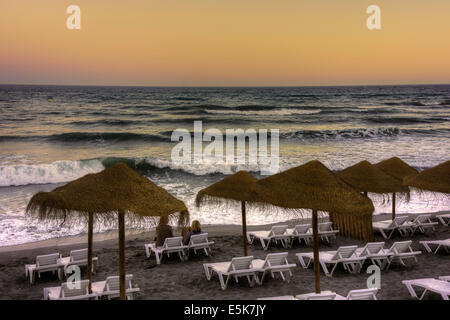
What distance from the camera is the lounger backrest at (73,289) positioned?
6.78m

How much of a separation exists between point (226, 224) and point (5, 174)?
14141 millimetres

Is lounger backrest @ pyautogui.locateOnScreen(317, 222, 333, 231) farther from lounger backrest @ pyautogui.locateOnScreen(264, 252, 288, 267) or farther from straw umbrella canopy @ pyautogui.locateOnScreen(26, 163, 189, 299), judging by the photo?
straw umbrella canopy @ pyautogui.locateOnScreen(26, 163, 189, 299)

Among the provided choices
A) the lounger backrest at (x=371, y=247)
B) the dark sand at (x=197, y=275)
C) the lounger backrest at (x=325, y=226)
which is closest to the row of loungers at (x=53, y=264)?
the dark sand at (x=197, y=275)

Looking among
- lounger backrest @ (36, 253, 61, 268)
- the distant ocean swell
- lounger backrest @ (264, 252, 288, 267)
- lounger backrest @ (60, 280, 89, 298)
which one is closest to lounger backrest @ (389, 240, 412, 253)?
lounger backrest @ (264, 252, 288, 267)

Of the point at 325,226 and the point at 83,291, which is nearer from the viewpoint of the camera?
the point at 83,291

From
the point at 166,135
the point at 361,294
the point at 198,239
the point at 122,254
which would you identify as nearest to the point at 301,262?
the point at 198,239

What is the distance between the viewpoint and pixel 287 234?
11000 mm

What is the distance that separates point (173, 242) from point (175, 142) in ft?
84.1

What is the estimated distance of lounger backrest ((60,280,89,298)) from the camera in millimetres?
6777

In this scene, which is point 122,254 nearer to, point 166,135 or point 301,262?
point 301,262

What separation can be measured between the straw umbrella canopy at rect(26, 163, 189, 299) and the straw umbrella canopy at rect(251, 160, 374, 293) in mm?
1468

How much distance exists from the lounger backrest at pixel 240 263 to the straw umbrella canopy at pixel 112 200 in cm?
208

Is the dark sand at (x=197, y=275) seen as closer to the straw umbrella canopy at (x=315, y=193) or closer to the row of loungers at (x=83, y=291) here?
the row of loungers at (x=83, y=291)
